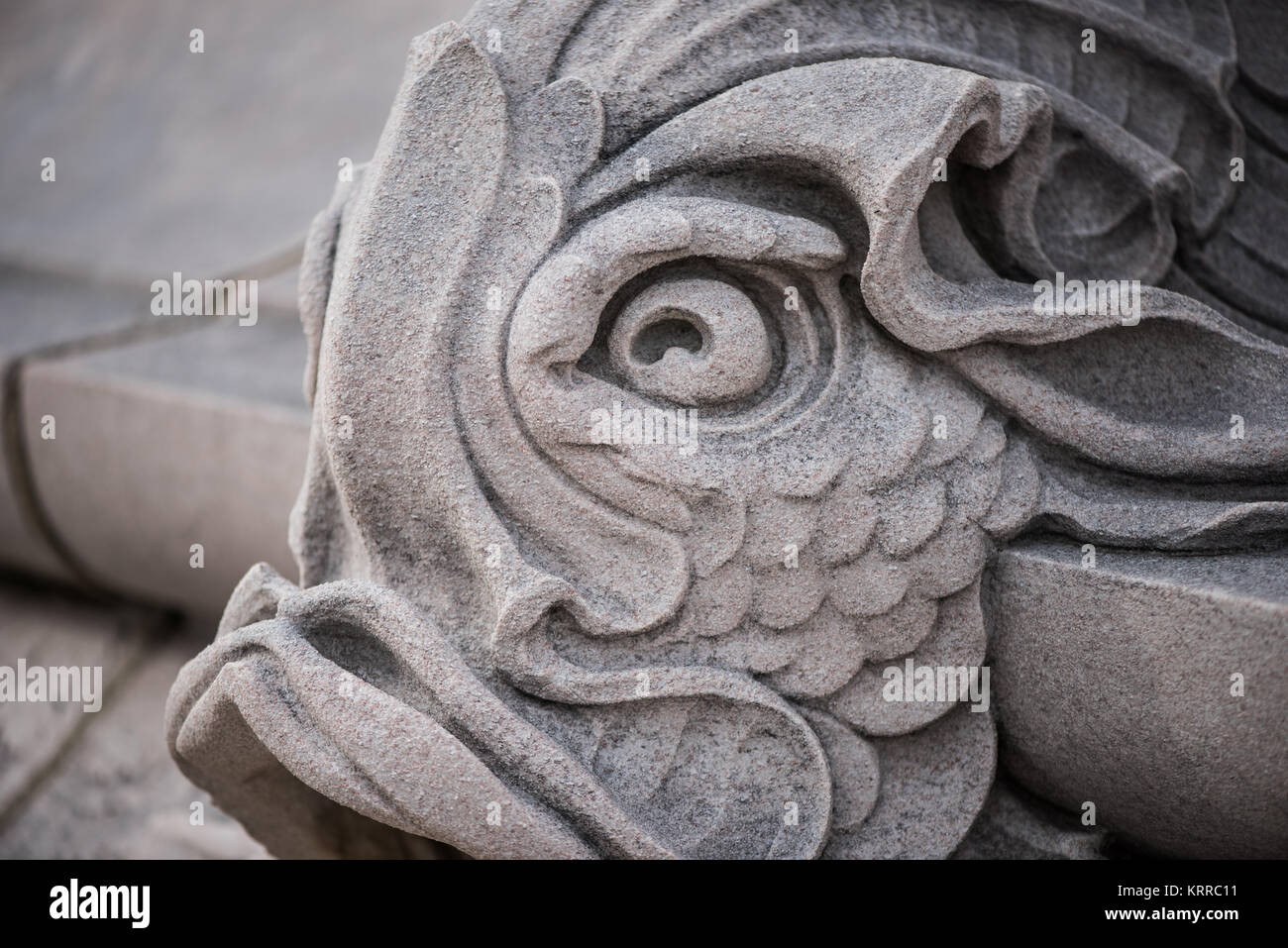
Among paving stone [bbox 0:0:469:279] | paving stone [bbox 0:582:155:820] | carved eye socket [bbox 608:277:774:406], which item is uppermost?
paving stone [bbox 0:0:469:279]

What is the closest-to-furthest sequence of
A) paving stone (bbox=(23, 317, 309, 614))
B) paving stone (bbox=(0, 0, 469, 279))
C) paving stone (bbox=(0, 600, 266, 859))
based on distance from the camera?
1. paving stone (bbox=(0, 600, 266, 859))
2. paving stone (bbox=(23, 317, 309, 614))
3. paving stone (bbox=(0, 0, 469, 279))

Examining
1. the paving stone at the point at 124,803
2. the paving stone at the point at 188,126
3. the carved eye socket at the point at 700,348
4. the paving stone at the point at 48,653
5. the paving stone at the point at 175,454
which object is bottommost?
the paving stone at the point at 124,803

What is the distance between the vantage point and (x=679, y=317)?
4.45 feet

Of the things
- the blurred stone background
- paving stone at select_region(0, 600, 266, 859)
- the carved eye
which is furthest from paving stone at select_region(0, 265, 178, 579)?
the carved eye

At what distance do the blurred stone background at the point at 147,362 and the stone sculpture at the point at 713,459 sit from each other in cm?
90

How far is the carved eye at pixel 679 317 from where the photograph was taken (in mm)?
1296

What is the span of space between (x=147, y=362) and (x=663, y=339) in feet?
4.94

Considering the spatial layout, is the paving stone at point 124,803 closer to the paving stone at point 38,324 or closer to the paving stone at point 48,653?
the paving stone at point 48,653

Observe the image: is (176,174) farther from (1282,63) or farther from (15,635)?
(1282,63)

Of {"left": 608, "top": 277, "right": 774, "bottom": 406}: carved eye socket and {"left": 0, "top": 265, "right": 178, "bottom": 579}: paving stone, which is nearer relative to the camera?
{"left": 608, "top": 277, "right": 774, "bottom": 406}: carved eye socket

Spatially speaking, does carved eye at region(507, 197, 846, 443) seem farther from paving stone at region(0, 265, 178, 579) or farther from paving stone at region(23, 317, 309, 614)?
paving stone at region(0, 265, 178, 579)

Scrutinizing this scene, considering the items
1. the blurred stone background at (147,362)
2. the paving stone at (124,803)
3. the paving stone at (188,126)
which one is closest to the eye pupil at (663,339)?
the blurred stone background at (147,362)

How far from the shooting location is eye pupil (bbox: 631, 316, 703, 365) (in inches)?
54.0

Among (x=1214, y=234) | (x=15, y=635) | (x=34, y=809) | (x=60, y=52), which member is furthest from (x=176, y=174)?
Result: (x=1214, y=234)
